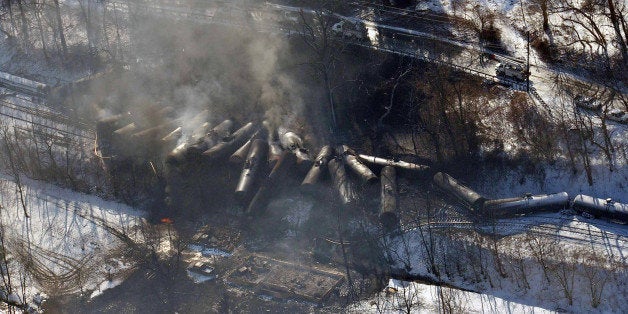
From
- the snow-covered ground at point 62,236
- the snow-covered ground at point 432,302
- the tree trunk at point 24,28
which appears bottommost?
the snow-covered ground at point 432,302

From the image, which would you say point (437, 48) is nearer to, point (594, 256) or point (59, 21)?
point (594, 256)

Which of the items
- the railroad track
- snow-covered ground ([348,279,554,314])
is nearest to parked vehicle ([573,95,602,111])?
snow-covered ground ([348,279,554,314])

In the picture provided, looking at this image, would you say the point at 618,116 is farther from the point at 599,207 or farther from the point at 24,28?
the point at 24,28

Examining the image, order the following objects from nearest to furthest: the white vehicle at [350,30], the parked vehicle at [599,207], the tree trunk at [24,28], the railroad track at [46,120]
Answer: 1. the parked vehicle at [599,207]
2. the railroad track at [46,120]
3. the white vehicle at [350,30]
4. the tree trunk at [24,28]

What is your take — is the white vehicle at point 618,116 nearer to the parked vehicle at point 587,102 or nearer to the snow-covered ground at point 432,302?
the parked vehicle at point 587,102

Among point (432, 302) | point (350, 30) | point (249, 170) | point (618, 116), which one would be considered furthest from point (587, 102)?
point (249, 170)

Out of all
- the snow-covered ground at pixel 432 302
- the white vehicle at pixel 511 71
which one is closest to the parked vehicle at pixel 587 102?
the white vehicle at pixel 511 71
